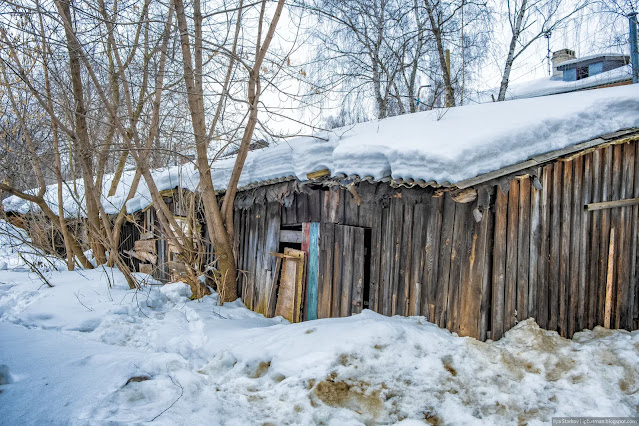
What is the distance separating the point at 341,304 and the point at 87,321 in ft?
11.3

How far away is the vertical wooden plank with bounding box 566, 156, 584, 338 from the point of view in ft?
14.5

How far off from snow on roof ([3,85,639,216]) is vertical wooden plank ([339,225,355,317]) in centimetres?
99

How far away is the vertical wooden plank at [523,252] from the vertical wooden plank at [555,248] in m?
0.32

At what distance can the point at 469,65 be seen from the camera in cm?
1210

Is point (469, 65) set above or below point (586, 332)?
above

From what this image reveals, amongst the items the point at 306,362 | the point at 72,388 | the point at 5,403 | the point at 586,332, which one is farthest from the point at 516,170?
the point at 5,403

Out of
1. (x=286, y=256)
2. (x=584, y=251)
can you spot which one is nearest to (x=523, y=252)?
(x=584, y=251)

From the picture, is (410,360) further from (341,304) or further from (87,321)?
(87,321)

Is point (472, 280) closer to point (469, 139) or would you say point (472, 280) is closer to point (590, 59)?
point (469, 139)

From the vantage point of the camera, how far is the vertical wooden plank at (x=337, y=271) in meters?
5.73

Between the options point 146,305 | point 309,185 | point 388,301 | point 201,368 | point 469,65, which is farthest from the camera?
point 469,65

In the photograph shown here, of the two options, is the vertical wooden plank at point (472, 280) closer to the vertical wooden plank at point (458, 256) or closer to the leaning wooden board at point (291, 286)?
the vertical wooden plank at point (458, 256)

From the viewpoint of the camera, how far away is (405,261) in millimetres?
4855

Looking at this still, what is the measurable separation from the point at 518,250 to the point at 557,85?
16934 millimetres
